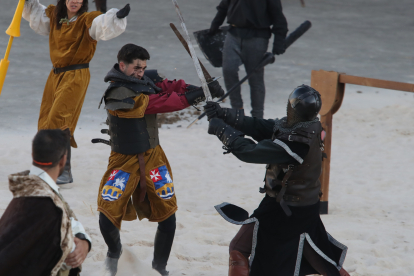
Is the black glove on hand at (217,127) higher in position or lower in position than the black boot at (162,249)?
higher

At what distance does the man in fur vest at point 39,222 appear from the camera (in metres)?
1.77

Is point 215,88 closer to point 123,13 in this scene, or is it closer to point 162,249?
point 162,249

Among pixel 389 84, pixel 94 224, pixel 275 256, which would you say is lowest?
pixel 94 224

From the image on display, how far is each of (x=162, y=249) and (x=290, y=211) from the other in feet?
3.02

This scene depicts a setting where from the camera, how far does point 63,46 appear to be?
172 inches

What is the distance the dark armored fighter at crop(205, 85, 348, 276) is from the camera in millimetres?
2650

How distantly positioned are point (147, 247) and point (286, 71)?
651 centimetres

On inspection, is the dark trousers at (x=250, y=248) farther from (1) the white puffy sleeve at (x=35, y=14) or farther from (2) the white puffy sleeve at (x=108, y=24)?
(1) the white puffy sleeve at (x=35, y=14)

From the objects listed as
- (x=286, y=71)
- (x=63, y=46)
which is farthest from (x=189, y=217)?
(x=286, y=71)

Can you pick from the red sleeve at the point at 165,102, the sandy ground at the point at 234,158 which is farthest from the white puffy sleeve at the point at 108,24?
the sandy ground at the point at 234,158

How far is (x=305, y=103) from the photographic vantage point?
8.66ft

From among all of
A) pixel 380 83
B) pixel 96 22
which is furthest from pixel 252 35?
pixel 96 22

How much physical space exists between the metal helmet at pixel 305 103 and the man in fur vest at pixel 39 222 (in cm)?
125

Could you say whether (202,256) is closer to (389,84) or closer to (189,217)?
(189,217)
